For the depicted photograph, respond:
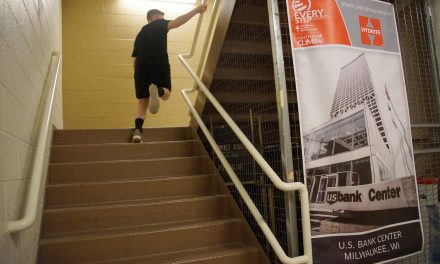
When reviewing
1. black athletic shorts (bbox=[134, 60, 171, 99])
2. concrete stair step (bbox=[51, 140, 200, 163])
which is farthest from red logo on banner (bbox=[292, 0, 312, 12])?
black athletic shorts (bbox=[134, 60, 171, 99])

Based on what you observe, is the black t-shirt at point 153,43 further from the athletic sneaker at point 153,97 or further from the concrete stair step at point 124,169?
the concrete stair step at point 124,169

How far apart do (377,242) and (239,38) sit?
5.49ft

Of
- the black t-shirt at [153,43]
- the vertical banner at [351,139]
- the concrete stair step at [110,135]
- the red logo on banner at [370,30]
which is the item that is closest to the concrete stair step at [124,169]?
the concrete stair step at [110,135]

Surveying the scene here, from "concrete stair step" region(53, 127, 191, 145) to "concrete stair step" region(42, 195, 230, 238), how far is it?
1.02m

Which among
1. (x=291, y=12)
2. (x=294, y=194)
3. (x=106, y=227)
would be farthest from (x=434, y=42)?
(x=106, y=227)

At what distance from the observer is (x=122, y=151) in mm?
2908

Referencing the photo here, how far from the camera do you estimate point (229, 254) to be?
1.99 m

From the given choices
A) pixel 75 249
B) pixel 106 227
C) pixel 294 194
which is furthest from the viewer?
pixel 106 227

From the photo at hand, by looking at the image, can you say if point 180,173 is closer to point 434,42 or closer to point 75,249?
point 75,249

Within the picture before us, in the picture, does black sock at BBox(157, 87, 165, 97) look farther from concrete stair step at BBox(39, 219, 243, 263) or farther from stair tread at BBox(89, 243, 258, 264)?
stair tread at BBox(89, 243, 258, 264)

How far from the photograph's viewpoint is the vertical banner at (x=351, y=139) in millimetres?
1701

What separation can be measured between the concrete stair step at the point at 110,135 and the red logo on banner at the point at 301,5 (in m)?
1.93

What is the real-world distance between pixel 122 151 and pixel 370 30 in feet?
7.27

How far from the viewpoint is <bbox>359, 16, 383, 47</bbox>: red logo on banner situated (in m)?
1.92
